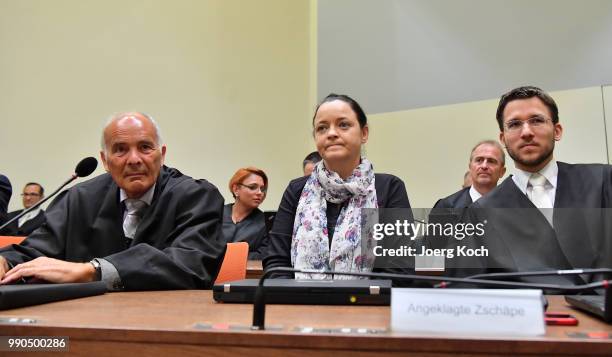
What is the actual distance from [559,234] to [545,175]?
30 cm

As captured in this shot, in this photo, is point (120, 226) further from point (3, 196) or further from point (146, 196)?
point (3, 196)

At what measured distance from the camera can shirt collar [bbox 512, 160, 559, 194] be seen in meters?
1.66

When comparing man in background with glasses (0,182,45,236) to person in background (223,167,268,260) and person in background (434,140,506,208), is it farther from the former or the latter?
person in background (434,140,506,208)

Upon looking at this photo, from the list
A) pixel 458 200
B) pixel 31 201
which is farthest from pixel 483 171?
pixel 31 201

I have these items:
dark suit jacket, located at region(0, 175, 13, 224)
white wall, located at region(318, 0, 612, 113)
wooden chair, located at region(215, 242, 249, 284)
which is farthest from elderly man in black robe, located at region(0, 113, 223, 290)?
white wall, located at region(318, 0, 612, 113)

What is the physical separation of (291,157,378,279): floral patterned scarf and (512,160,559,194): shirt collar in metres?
0.49

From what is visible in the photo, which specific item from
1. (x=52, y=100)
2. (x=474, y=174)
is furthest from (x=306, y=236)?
(x=52, y=100)

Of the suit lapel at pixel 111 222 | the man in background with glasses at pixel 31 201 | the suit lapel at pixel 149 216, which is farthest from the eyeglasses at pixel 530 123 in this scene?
the man in background with glasses at pixel 31 201

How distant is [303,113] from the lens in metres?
5.43

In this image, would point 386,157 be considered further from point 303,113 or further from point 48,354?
point 48,354

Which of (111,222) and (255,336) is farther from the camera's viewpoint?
(111,222)

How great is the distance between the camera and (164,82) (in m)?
5.12

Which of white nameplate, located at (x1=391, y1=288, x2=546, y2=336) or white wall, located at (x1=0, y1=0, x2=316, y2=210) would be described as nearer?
white nameplate, located at (x1=391, y1=288, x2=546, y2=336)

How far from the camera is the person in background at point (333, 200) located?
6.14 ft
